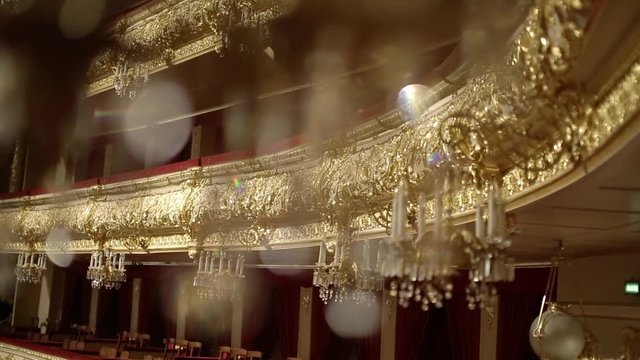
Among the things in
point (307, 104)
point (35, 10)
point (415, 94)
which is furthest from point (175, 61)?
point (415, 94)

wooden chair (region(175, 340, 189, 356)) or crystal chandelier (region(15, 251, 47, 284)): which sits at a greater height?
crystal chandelier (region(15, 251, 47, 284))

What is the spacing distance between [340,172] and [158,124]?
8299mm

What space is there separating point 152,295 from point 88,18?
29.9 feet

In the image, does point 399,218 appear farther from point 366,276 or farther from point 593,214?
point 366,276

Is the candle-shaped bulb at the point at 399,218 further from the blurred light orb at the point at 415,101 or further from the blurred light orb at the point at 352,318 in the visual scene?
the blurred light orb at the point at 352,318

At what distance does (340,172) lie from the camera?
548cm

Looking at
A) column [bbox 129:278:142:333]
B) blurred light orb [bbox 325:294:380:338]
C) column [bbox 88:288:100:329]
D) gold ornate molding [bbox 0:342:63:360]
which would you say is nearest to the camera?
blurred light orb [bbox 325:294:380:338]

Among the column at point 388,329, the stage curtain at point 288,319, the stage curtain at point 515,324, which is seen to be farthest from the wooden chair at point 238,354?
the stage curtain at point 515,324

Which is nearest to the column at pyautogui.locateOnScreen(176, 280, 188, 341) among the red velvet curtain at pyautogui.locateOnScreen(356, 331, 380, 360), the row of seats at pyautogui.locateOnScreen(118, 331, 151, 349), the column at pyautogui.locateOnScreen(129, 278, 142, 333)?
the row of seats at pyautogui.locateOnScreen(118, 331, 151, 349)

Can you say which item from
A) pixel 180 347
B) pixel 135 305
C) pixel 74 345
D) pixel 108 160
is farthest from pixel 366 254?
pixel 108 160

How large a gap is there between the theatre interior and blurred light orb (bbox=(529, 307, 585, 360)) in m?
0.02

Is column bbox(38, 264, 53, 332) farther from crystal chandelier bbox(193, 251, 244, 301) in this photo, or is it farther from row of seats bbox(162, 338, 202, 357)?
crystal chandelier bbox(193, 251, 244, 301)

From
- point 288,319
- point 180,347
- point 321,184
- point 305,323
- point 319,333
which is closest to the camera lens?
point 321,184

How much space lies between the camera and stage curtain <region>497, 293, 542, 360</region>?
22.3 feet
